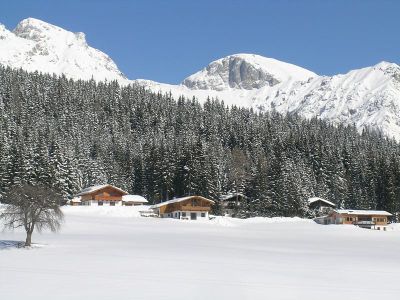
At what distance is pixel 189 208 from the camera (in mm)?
95500

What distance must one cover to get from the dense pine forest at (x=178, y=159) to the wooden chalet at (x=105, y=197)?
314 cm

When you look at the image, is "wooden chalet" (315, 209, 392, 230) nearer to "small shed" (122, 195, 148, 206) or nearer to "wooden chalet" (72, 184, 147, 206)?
"small shed" (122, 195, 148, 206)

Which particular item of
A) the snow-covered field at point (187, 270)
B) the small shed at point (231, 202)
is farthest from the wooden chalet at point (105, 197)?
the snow-covered field at point (187, 270)

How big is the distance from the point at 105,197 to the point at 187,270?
Result: 73944 millimetres

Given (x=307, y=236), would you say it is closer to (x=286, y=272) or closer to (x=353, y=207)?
(x=286, y=272)

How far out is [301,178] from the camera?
114m

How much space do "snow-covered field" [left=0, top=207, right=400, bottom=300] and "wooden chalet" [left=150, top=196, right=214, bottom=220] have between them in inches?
1553

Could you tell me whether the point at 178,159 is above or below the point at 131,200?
above

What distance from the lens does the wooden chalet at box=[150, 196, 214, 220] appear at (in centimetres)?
9575

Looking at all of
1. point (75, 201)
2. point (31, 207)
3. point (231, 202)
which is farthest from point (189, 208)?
point (31, 207)

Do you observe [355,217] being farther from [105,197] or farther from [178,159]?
[105,197]

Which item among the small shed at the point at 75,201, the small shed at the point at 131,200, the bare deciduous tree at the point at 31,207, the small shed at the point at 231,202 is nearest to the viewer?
the bare deciduous tree at the point at 31,207

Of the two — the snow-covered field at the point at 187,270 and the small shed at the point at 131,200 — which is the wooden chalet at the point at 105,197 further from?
the snow-covered field at the point at 187,270

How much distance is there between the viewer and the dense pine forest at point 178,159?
102 metres
